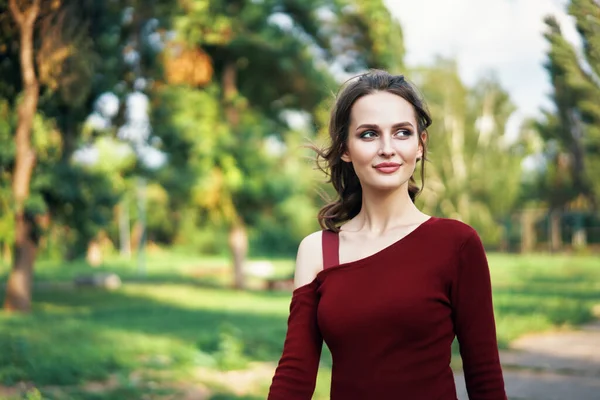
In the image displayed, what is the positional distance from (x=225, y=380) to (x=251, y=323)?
456 centimetres

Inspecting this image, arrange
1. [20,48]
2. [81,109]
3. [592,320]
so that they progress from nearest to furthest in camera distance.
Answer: [592,320]
[20,48]
[81,109]

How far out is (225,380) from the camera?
684cm

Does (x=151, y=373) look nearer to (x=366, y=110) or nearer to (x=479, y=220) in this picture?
(x=366, y=110)

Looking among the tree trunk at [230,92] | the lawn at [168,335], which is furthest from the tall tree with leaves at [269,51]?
the lawn at [168,335]

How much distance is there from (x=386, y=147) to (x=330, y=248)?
11.2 inches

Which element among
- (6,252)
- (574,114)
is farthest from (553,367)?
(6,252)

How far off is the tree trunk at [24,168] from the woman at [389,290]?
10309mm

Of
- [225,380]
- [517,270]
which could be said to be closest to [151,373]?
[225,380]

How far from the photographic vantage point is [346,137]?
196 cm

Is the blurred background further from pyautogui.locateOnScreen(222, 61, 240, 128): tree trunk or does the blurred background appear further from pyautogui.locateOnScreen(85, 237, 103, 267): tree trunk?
pyautogui.locateOnScreen(85, 237, 103, 267): tree trunk

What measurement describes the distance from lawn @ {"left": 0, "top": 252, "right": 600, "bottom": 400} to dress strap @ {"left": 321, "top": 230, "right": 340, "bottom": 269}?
415 cm

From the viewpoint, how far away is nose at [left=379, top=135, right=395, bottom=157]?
183 centimetres

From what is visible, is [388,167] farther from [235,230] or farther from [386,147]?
[235,230]

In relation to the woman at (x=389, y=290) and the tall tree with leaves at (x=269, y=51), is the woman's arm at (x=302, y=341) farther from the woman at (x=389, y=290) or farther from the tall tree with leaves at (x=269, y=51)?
the tall tree with leaves at (x=269, y=51)
